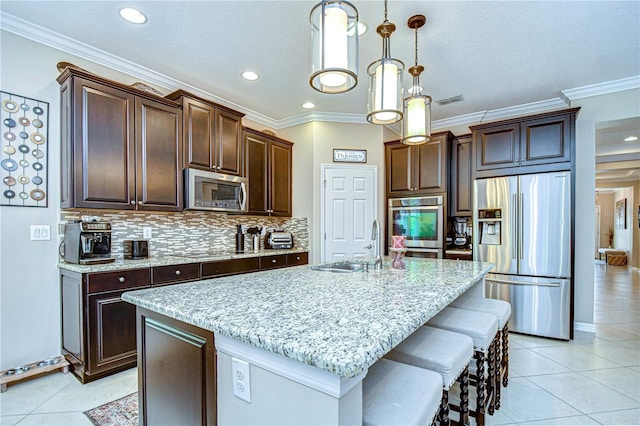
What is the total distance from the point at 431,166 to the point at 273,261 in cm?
239

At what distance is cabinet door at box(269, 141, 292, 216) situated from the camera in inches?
168

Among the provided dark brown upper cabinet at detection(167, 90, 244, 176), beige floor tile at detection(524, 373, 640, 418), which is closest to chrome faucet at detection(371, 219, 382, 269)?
beige floor tile at detection(524, 373, 640, 418)

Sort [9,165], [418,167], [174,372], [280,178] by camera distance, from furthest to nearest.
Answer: [280,178]
[418,167]
[9,165]
[174,372]

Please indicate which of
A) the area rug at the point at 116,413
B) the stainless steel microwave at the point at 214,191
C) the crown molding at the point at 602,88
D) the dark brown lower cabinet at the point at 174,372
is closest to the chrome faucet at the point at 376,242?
the dark brown lower cabinet at the point at 174,372

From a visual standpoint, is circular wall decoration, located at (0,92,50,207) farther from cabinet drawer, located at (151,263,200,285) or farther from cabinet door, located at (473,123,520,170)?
cabinet door, located at (473,123,520,170)

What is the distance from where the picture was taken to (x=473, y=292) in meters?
2.37

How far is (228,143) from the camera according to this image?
11.8 feet

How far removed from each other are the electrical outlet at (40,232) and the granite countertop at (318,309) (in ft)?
5.69

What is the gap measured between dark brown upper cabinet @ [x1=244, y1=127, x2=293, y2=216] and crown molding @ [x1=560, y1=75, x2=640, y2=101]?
3425 mm

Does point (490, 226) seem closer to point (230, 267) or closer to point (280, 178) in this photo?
point (280, 178)

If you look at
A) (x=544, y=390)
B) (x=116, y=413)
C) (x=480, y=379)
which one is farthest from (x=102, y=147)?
(x=544, y=390)

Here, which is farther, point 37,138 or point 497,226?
point 497,226

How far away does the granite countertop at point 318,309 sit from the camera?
2.60ft

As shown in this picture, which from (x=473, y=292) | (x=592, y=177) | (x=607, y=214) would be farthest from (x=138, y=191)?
(x=607, y=214)
